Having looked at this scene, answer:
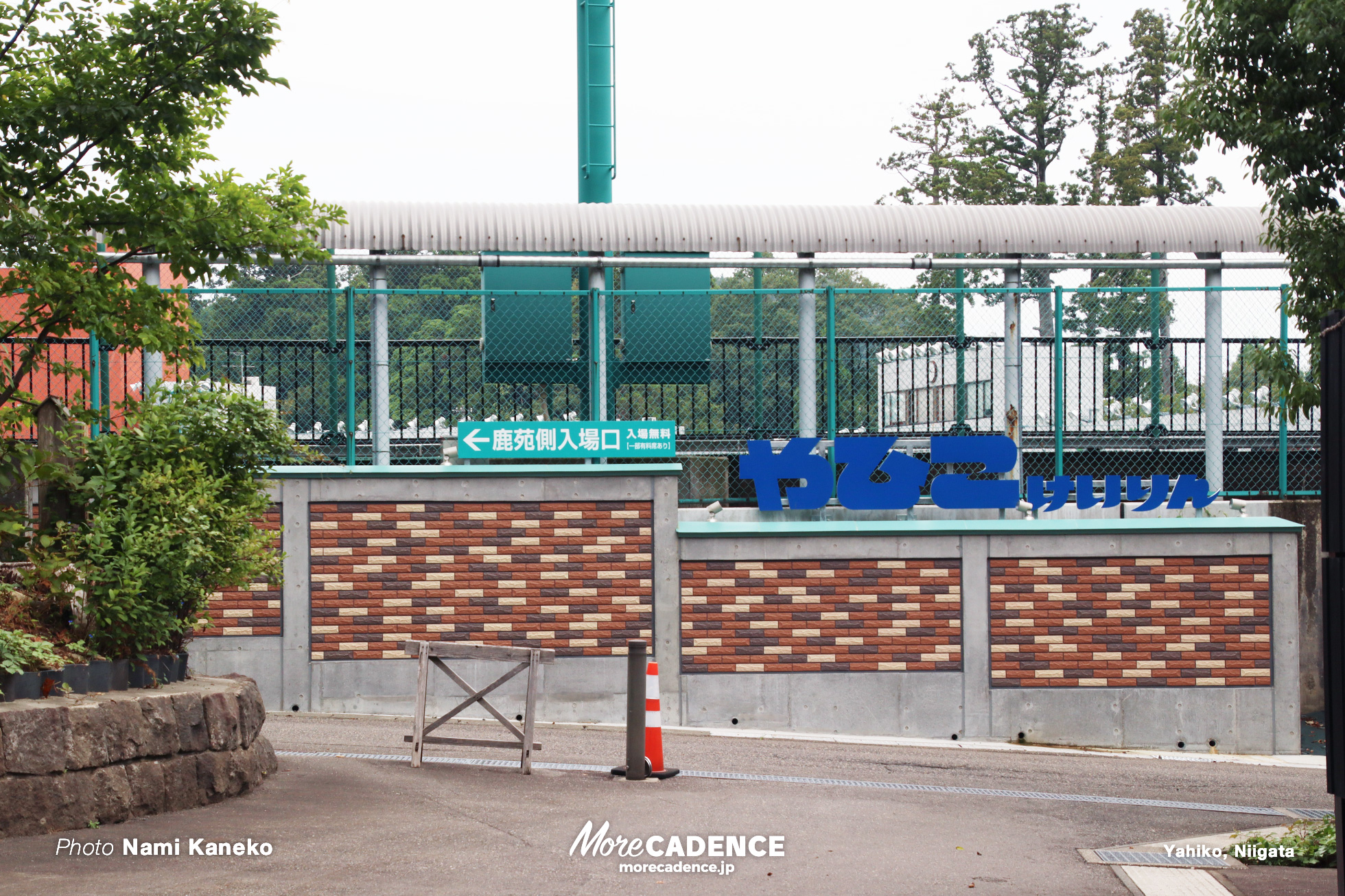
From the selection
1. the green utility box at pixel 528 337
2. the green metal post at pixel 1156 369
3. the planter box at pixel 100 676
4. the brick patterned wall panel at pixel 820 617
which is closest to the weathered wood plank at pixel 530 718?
the planter box at pixel 100 676

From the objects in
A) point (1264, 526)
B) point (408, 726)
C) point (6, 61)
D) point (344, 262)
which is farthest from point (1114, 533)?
point (6, 61)

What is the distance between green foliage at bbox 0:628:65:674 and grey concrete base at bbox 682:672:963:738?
20.4ft

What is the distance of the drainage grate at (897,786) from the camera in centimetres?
891

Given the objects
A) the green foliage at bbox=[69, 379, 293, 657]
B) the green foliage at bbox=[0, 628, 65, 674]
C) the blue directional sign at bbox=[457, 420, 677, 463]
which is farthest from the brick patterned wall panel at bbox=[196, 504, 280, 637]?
the green foliage at bbox=[0, 628, 65, 674]

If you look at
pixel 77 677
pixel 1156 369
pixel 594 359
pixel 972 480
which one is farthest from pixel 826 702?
pixel 77 677

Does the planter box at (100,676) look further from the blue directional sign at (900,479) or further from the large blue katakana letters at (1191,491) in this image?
the large blue katakana letters at (1191,491)

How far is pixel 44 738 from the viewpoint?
6.40 meters

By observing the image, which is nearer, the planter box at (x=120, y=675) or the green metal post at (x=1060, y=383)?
the planter box at (x=120, y=675)

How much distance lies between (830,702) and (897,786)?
266 cm

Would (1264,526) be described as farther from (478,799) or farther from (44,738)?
(44,738)

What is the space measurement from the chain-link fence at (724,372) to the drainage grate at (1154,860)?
620 cm

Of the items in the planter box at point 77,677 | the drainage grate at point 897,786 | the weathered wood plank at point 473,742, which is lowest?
the drainage grate at point 897,786

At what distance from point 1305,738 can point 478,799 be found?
9347mm

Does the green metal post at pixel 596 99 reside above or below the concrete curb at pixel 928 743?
above
